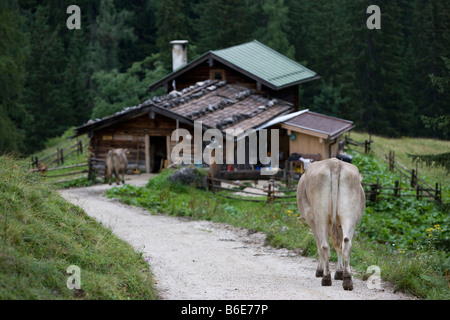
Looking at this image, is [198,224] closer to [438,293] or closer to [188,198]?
[188,198]

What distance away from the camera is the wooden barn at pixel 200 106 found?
2677 cm

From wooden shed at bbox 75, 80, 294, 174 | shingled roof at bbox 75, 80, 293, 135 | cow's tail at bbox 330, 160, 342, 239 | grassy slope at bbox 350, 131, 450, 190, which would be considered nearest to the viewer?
cow's tail at bbox 330, 160, 342, 239

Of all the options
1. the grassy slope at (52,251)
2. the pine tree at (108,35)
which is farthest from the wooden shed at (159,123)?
the pine tree at (108,35)

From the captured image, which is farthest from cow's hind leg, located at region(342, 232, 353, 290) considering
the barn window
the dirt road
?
the barn window

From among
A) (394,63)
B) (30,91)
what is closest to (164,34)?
(30,91)

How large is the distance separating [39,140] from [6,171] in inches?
1863

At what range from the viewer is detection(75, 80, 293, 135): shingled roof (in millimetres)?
26156

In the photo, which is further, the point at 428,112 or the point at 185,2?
the point at 185,2

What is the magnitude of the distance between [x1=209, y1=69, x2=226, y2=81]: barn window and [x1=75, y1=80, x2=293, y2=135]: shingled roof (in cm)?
94

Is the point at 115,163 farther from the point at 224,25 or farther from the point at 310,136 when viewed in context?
the point at 224,25

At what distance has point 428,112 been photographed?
57656 mm

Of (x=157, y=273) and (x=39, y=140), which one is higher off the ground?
(x=157, y=273)

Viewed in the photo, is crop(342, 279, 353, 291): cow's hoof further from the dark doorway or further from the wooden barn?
the dark doorway

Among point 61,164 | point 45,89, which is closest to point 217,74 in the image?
point 61,164
